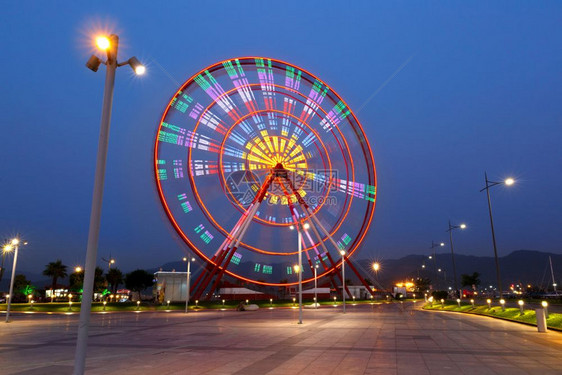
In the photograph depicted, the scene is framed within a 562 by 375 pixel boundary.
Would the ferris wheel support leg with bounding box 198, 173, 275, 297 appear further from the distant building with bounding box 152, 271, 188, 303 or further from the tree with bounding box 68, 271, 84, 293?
the tree with bounding box 68, 271, 84, 293

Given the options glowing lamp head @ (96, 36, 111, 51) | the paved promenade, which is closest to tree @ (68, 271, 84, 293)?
the paved promenade

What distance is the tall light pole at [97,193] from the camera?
641cm

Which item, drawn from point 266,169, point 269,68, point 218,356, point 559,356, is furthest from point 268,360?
point 269,68

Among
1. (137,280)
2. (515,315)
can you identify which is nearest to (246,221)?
(515,315)

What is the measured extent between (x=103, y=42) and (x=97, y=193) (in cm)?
278

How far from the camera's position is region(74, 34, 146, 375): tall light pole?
21.0ft

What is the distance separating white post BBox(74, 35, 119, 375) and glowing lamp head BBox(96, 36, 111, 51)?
11 cm

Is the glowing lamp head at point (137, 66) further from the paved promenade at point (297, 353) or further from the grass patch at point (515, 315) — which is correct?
the grass patch at point (515, 315)

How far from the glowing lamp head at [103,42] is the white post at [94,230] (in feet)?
0.36

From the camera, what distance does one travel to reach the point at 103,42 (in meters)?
7.38

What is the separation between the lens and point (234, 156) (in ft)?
99.1

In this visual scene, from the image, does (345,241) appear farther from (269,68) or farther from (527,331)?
(527,331)

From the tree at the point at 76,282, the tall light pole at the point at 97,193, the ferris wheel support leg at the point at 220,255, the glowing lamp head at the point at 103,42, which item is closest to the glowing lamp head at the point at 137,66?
the tall light pole at the point at 97,193

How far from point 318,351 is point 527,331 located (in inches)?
414
